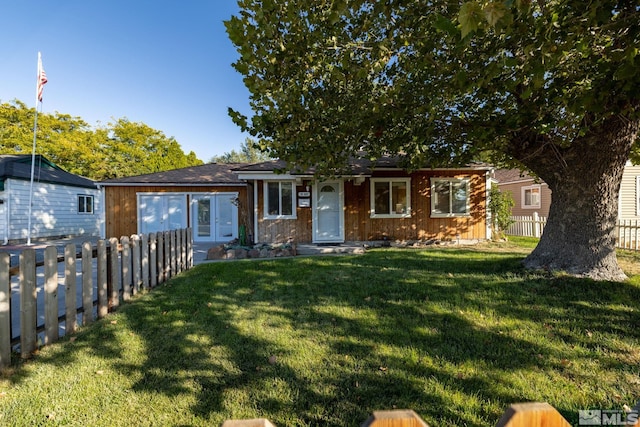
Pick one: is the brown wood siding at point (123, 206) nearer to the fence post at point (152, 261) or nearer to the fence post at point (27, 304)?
the fence post at point (152, 261)

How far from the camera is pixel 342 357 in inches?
119

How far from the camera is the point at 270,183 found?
11250 millimetres

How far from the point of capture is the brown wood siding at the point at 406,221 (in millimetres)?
11438

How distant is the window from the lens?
711 inches

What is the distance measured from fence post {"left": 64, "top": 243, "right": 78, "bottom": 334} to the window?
18.2 meters

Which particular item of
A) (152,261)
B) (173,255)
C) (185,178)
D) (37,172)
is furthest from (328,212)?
(37,172)

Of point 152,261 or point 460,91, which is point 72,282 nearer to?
point 152,261

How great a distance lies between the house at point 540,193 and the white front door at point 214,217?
11497 millimetres

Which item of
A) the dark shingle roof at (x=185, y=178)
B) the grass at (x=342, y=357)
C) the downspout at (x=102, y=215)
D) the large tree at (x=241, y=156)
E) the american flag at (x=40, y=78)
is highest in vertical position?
the large tree at (x=241, y=156)

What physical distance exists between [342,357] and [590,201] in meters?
5.36

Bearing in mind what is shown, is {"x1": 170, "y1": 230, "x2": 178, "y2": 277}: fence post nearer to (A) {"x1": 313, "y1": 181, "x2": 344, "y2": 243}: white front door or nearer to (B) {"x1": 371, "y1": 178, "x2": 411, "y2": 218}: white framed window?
(A) {"x1": 313, "y1": 181, "x2": 344, "y2": 243}: white front door

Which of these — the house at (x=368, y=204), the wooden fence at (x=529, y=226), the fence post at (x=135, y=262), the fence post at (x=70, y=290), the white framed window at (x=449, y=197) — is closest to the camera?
the fence post at (x=70, y=290)

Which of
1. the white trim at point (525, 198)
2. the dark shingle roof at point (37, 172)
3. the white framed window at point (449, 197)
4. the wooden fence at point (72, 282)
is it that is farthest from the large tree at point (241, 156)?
the wooden fence at point (72, 282)

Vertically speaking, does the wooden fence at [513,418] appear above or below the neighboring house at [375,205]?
below
